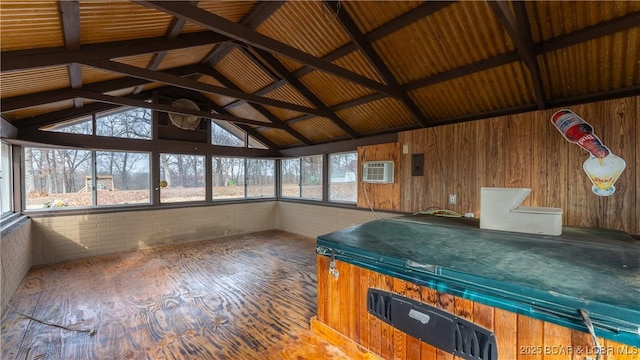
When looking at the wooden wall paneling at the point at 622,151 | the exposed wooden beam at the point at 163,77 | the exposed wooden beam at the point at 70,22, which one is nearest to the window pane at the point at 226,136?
the exposed wooden beam at the point at 163,77

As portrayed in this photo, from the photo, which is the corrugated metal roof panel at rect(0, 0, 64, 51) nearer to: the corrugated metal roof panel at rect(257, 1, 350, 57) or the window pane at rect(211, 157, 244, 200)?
the corrugated metal roof panel at rect(257, 1, 350, 57)

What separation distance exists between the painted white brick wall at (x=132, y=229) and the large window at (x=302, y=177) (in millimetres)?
1030

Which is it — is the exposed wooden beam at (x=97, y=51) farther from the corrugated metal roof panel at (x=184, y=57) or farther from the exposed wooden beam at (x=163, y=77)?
the corrugated metal roof panel at (x=184, y=57)

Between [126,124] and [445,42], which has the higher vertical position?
[445,42]

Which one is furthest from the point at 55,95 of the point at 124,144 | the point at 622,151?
the point at 622,151

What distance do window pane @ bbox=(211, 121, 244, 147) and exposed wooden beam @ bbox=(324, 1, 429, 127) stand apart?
4.41 m

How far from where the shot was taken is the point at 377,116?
483 cm

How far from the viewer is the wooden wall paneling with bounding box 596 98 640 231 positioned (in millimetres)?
2760

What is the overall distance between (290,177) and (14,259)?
5.27 metres

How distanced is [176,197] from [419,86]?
18.2ft

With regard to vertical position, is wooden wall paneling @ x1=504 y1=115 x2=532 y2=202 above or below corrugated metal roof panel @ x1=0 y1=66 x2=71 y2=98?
below

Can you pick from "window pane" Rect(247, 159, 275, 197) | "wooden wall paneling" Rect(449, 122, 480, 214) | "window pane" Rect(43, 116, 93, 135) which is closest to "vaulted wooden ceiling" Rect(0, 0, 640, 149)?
"window pane" Rect(43, 116, 93, 135)

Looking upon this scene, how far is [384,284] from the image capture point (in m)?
1.81

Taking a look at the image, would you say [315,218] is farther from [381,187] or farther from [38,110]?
[38,110]
